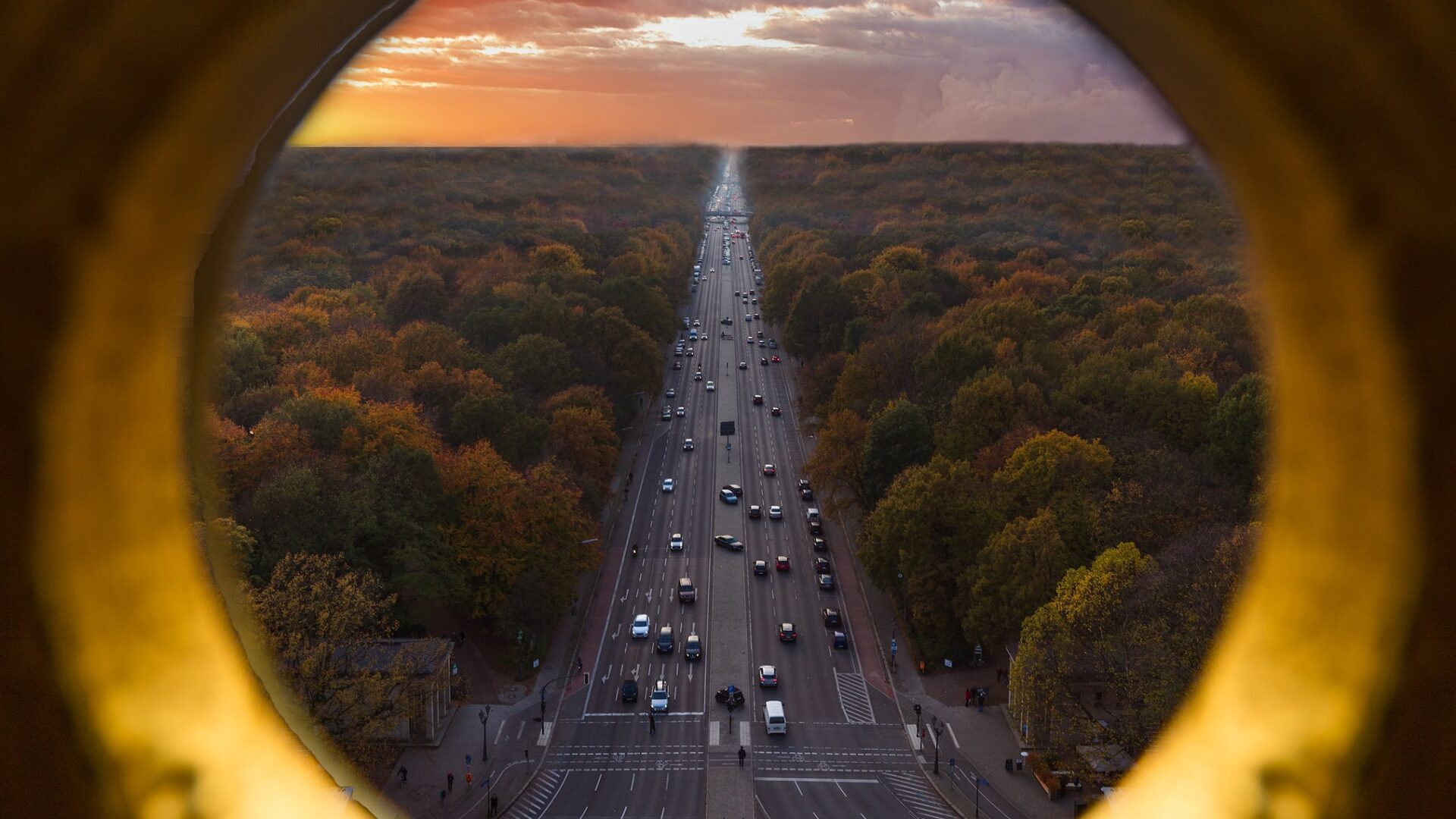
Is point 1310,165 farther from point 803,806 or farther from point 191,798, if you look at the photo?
point 803,806

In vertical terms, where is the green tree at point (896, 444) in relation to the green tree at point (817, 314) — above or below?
above

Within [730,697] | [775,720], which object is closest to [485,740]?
[730,697]

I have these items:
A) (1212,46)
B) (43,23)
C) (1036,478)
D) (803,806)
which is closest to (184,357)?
(43,23)

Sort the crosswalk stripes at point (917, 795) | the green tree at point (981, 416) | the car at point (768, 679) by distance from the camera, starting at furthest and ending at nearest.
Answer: the green tree at point (981, 416) → the car at point (768, 679) → the crosswalk stripes at point (917, 795)

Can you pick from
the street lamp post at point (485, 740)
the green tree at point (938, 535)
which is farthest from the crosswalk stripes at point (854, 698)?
the street lamp post at point (485, 740)

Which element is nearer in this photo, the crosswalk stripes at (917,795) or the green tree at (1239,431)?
the crosswalk stripes at (917,795)

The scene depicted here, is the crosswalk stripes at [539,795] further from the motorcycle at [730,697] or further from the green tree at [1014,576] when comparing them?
the green tree at [1014,576]

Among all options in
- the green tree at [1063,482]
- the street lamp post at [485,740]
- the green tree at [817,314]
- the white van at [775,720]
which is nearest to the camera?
the street lamp post at [485,740]

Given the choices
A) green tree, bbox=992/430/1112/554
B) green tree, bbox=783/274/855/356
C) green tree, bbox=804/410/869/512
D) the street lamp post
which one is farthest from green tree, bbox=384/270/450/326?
green tree, bbox=992/430/1112/554
